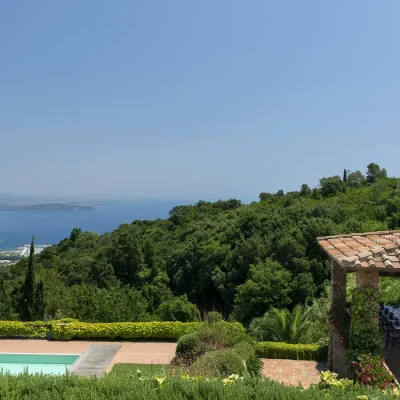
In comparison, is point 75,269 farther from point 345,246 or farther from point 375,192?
point 345,246

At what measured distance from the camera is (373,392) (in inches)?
194

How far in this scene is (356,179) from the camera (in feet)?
160

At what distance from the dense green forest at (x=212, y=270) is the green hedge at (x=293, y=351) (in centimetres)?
573

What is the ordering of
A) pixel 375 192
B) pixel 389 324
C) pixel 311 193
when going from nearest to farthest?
pixel 389 324
pixel 375 192
pixel 311 193

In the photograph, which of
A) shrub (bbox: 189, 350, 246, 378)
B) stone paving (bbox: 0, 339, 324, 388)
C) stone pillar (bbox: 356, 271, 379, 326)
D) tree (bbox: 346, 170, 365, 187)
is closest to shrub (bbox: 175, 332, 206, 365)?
stone paving (bbox: 0, 339, 324, 388)

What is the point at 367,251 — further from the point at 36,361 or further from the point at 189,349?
the point at 36,361

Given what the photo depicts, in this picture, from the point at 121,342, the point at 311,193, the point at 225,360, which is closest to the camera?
the point at 225,360

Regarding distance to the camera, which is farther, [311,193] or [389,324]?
[311,193]

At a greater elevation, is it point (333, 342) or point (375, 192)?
point (375, 192)

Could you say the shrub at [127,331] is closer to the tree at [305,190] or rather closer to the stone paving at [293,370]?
the stone paving at [293,370]

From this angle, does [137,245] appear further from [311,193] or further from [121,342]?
[311,193]

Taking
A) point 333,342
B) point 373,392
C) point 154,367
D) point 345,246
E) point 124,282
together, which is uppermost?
point 345,246

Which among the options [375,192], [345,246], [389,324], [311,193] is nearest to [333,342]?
[389,324]

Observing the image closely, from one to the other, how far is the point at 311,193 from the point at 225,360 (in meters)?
34.7
